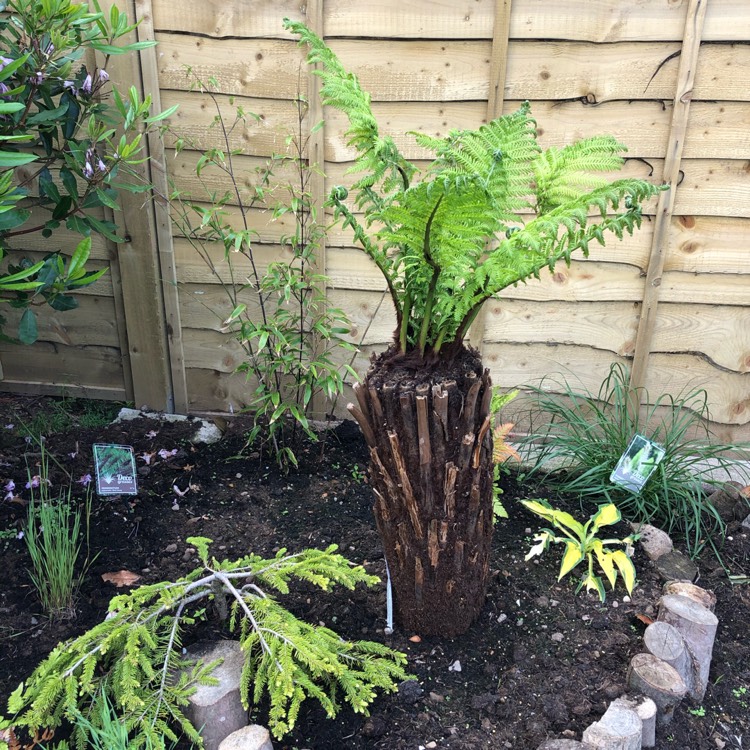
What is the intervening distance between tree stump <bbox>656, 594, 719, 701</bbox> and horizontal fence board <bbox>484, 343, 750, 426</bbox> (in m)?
1.35

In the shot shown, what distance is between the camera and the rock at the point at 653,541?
2320 millimetres

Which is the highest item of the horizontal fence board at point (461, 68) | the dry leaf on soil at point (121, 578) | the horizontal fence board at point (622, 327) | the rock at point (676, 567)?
the horizontal fence board at point (461, 68)

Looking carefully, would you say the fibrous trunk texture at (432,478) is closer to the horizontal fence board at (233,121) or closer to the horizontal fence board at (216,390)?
the horizontal fence board at (233,121)

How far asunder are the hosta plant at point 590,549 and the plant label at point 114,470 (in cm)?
147

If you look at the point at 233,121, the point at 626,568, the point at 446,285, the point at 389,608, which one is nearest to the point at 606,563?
the point at 626,568

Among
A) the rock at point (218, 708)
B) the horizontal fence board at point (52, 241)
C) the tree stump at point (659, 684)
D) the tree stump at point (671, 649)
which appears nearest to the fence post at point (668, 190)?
the tree stump at point (671, 649)

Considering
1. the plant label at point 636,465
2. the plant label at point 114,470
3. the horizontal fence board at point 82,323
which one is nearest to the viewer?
the plant label at point 114,470

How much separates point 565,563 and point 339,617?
0.75 m

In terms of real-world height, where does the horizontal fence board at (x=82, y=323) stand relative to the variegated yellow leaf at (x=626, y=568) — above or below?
above

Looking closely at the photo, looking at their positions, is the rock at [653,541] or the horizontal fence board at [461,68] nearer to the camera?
the rock at [653,541]

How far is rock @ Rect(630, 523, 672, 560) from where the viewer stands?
232 cm

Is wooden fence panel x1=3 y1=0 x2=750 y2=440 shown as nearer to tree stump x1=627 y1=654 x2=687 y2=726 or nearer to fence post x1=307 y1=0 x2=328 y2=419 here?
fence post x1=307 y1=0 x2=328 y2=419

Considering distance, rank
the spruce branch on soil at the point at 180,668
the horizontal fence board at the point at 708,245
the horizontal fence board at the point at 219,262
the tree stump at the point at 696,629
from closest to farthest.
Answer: the spruce branch on soil at the point at 180,668 < the tree stump at the point at 696,629 < the horizontal fence board at the point at 708,245 < the horizontal fence board at the point at 219,262

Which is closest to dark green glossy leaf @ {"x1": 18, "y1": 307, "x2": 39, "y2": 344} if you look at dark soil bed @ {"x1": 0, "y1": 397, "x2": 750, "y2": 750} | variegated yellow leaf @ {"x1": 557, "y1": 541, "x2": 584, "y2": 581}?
dark soil bed @ {"x1": 0, "y1": 397, "x2": 750, "y2": 750}
